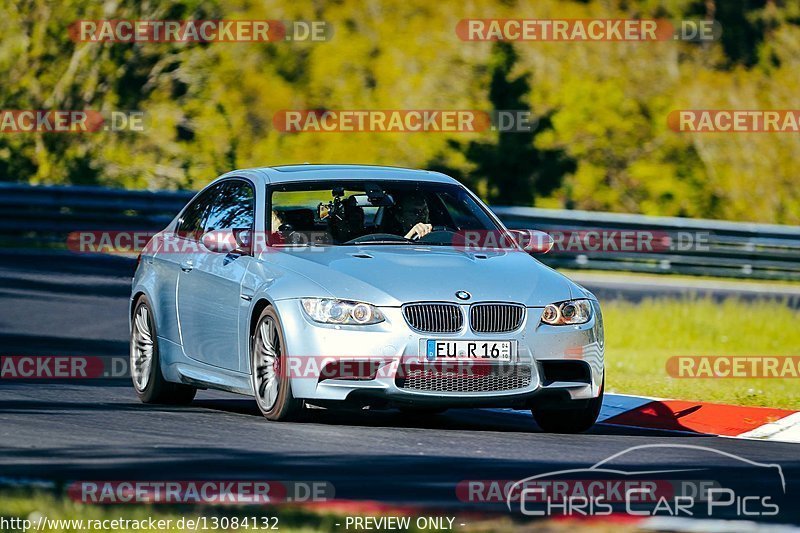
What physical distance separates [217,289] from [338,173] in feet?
3.84

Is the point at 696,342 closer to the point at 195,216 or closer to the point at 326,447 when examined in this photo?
the point at 195,216

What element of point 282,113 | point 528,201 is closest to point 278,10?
point 282,113

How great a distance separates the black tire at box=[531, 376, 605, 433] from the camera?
10.3 m

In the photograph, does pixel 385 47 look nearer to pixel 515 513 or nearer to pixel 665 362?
pixel 665 362

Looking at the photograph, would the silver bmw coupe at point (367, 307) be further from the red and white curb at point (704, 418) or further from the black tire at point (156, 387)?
the red and white curb at point (704, 418)

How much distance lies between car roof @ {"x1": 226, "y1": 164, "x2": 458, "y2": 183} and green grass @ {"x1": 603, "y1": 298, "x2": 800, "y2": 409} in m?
2.75

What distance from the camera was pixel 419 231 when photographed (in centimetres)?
1112

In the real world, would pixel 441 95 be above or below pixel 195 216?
above

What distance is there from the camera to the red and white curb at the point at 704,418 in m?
10.9

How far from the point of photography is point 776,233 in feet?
87.0

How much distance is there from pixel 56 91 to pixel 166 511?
93.3 ft

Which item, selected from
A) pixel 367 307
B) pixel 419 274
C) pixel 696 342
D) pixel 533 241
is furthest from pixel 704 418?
pixel 696 342

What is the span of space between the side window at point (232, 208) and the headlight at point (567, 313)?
221 cm
